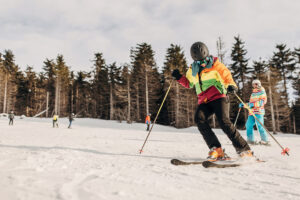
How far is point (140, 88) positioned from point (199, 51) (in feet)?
88.2

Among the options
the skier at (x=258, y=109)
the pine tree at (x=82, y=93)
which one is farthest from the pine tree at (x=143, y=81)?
the skier at (x=258, y=109)

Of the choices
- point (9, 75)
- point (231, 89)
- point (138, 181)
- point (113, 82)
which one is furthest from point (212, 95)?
point (9, 75)

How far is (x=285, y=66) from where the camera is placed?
27219 millimetres

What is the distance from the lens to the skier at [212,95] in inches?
113

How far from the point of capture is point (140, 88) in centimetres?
2984

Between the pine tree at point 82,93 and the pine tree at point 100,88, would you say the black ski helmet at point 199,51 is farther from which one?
the pine tree at point 82,93

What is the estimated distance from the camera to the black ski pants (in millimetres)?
2844

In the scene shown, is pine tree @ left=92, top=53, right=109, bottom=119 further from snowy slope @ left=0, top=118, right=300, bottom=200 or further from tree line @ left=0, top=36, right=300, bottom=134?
snowy slope @ left=0, top=118, right=300, bottom=200

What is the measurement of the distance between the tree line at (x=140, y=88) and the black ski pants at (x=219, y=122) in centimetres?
1677

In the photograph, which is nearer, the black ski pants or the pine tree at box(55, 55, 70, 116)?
the black ski pants

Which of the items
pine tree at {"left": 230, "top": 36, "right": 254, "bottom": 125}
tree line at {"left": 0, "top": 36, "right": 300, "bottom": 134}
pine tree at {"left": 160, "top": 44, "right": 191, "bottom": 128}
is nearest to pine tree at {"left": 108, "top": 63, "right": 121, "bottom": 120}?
tree line at {"left": 0, "top": 36, "right": 300, "bottom": 134}

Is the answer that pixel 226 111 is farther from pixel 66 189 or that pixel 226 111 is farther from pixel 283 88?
pixel 283 88

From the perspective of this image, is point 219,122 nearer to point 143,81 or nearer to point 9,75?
point 143,81

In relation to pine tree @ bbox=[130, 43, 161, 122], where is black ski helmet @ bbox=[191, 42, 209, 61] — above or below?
below
